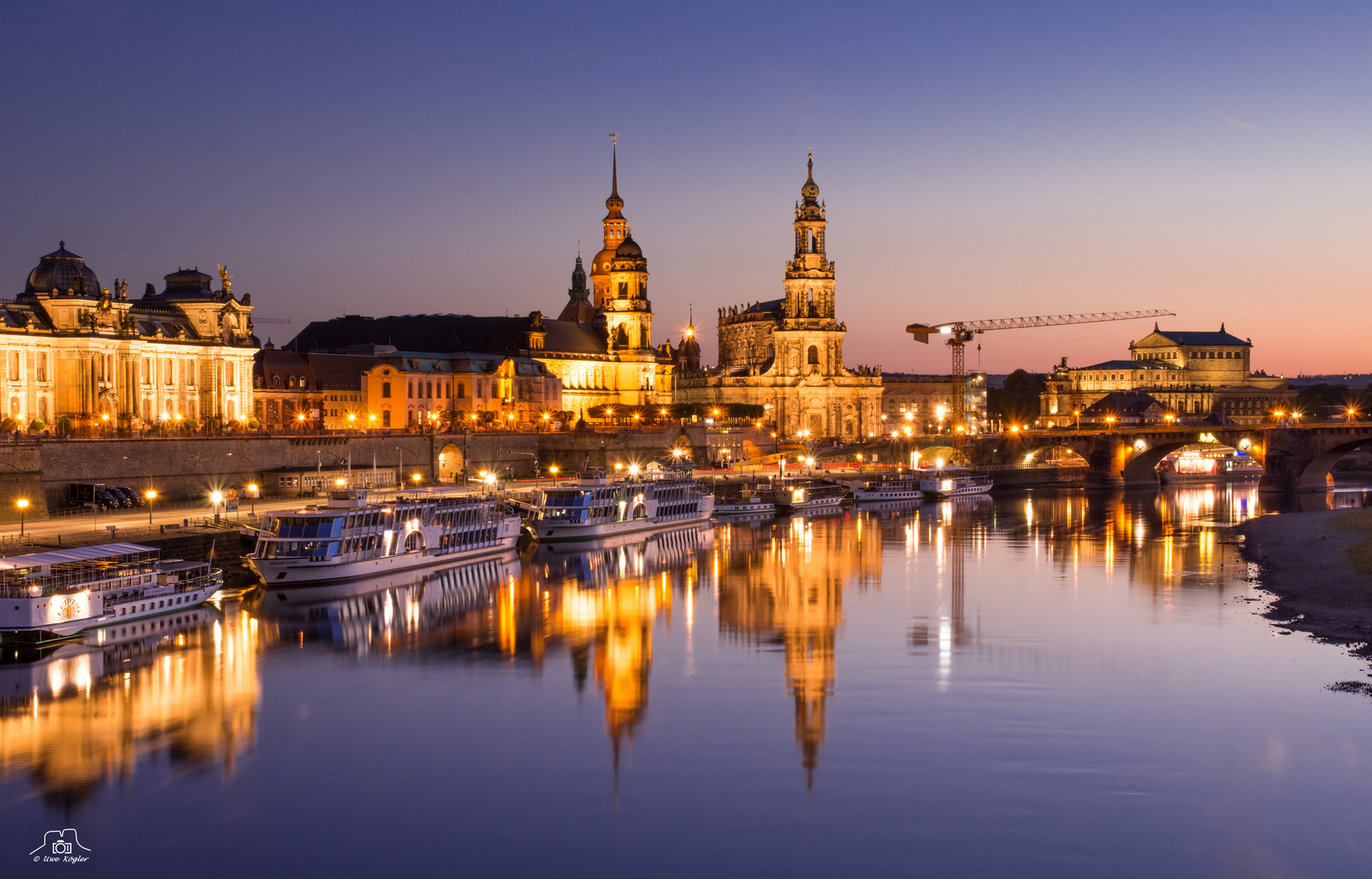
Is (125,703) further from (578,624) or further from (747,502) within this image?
(747,502)

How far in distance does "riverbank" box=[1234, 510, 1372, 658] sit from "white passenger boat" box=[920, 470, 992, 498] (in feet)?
114

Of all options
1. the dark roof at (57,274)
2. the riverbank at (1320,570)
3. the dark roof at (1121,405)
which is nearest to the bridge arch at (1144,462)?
the riverbank at (1320,570)

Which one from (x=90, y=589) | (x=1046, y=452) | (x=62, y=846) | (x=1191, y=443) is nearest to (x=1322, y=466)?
(x=1191, y=443)

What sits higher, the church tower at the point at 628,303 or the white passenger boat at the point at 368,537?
the church tower at the point at 628,303

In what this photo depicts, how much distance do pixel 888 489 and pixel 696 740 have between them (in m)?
81.2

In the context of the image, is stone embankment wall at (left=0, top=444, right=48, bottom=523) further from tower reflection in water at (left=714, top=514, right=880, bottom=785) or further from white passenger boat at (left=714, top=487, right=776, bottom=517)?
white passenger boat at (left=714, top=487, right=776, bottom=517)

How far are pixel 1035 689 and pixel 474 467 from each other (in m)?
67.7

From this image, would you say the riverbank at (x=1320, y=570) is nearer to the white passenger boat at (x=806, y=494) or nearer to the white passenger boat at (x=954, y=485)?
the white passenger boat at (x=806, y=494)

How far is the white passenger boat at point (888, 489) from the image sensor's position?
10875 centimetres

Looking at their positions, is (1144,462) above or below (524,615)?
above

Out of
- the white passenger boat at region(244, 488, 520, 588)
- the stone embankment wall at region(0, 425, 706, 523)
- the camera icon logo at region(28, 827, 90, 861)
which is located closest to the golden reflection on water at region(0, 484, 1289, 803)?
the white passenger boat at region(244, 488, 520, 588)

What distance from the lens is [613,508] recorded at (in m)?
76.0

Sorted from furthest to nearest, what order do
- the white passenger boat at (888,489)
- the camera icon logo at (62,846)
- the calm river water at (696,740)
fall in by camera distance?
1. the white passenger boat at (888,489)
2. the calm river water at (696,740)
3. the camera icon logo at (62,846)

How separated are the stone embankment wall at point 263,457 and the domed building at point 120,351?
6014mm
